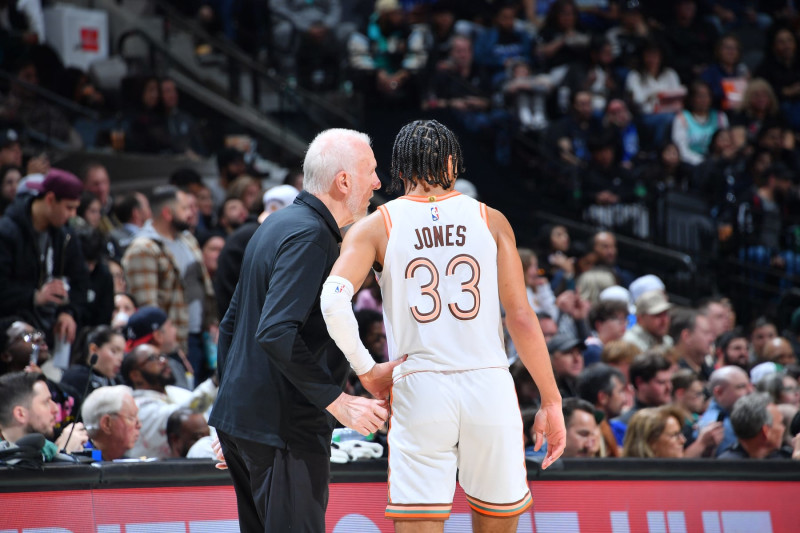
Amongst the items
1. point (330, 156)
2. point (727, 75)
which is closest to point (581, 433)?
point (330, 156)

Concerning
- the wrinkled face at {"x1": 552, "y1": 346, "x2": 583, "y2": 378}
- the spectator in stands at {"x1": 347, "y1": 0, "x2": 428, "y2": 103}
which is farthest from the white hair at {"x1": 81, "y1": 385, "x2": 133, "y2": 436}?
the spectator in stands at {"x1": 347, "y1": 0, "x2": 428, "y2": 103}

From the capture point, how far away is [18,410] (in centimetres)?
569

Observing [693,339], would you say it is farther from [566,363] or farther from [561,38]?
[561,38]

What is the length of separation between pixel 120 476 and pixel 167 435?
4.54 feet

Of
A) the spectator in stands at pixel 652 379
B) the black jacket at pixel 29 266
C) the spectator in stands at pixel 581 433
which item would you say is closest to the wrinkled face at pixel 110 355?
the black jacket at pixel 29 266

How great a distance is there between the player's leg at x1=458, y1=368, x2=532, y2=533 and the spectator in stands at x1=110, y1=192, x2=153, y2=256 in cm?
609

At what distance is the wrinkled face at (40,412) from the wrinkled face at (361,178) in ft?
8.19

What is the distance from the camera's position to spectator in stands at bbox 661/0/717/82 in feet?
51.3

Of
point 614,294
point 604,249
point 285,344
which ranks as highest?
point 604,249

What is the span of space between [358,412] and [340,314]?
338 mm

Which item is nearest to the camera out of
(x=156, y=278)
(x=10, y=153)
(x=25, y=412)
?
(x=25, y=412)

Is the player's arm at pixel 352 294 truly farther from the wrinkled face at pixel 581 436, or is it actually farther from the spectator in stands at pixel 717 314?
the spectator in stands at pixel 717 314

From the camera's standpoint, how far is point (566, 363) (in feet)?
26.1

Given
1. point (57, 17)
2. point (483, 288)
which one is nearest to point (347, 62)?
point (57, 17)
